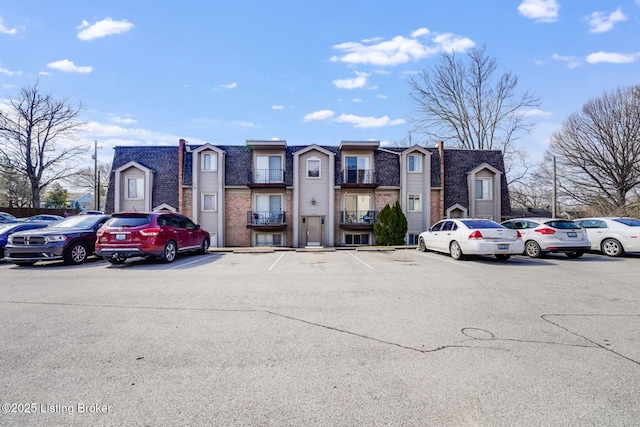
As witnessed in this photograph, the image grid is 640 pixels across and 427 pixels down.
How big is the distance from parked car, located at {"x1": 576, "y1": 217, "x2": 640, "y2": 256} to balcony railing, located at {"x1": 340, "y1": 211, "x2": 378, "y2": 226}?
12331mm

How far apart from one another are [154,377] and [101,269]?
8.46m

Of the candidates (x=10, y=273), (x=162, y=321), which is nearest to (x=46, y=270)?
(x=10, y=273)

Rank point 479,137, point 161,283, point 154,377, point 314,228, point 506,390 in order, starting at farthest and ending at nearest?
point 479,137
point 314,228
point 161,283
point 154,377
point 506,390

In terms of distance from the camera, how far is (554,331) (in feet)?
14.5

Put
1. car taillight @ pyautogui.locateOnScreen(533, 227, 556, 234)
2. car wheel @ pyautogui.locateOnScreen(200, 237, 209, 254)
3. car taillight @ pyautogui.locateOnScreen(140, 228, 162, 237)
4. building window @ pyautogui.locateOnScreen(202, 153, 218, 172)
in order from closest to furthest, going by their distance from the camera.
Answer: car taillight @ pyautogui.locateOnScreen(140, 228, 162, 237) < car taillight @ pyautogui.locateOnScreen(533, 227, 556, 234) < car wheel @ pyautogui.locateOnScreen(200, 237, 209, 254) < building window @ pyautogui.locateOnScreen(202, 153, 218, 172)

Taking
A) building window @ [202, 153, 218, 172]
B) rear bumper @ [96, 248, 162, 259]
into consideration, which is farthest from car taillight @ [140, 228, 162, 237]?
building window @ [202, 153, 218, 172]

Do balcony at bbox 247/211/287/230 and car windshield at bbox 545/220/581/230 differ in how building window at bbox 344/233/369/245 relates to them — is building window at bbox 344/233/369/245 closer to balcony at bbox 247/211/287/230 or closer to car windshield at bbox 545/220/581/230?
balcony at bbox 247/211/287/230

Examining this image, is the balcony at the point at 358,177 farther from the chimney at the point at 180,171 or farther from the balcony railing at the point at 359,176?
the chimney at the point at 180,171

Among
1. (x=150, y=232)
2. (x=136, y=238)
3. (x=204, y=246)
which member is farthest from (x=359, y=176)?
(x=136, y=238)

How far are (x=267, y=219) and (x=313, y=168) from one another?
191 inches

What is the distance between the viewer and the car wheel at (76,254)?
1108cm

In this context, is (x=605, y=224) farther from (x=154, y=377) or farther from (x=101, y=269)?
(x=101, y=269)

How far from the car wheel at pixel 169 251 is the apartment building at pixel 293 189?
37.1 feet

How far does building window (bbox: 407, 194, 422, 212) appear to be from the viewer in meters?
24.4
